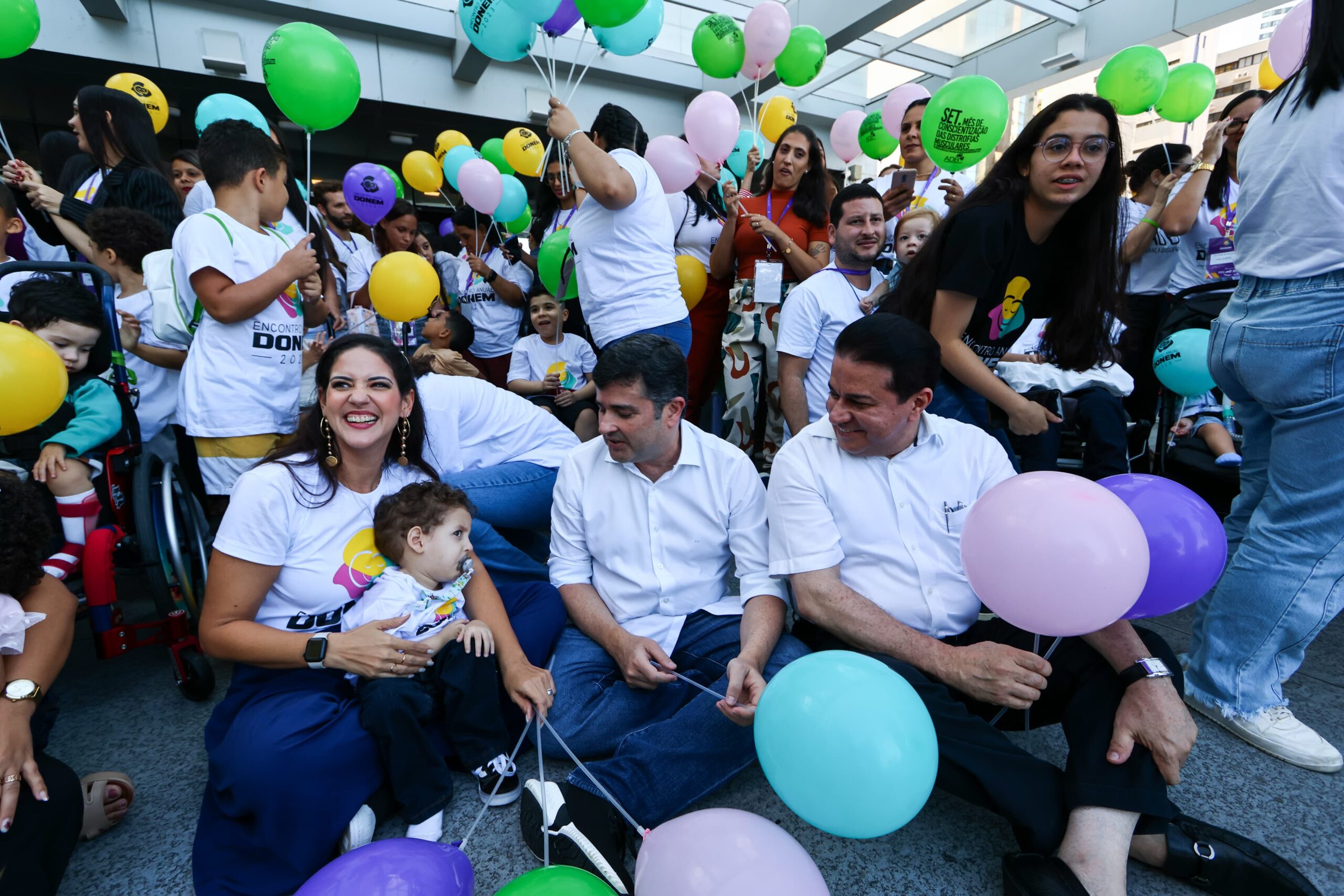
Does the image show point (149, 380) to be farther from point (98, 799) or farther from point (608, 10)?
point (608, 10)

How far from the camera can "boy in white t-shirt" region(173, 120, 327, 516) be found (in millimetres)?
1983

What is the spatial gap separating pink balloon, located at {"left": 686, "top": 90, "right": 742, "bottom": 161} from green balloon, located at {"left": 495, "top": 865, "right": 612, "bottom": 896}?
3.49 m

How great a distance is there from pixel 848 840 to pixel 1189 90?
15.5 feet

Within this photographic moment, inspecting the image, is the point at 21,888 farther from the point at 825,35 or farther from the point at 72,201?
the point at 825,35

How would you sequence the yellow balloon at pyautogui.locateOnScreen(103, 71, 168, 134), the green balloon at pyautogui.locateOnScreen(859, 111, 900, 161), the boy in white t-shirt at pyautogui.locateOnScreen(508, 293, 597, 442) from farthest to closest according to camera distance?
the green balloon at pyautogui.locateOnScreen(859, 111, 900, 161) < the yellow balloon at pyautogui.locateOnScreen(103, 71, 168, 134) < the boy in white t-shirt at pyautogui.locateOnScreen(508, 293, 597, 442)

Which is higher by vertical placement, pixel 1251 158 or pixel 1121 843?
pixel 1251 158

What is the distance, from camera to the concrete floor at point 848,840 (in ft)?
4.47

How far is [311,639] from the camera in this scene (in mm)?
1441

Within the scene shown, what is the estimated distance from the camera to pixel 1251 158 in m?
1.61

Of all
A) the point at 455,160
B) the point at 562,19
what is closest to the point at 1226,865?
the point at 562,19

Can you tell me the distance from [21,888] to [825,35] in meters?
7.64

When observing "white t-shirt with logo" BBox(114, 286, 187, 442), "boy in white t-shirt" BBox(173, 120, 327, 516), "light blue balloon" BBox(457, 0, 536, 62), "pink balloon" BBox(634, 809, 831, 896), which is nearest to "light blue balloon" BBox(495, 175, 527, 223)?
"light blue balloon" BBox(457, 0, 536, 62)

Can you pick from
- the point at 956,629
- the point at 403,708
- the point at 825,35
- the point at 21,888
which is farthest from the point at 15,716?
the point at 825,35

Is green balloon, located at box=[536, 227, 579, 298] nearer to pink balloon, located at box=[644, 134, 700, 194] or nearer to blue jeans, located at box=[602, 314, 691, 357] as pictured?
pink balloon, located at box=[644, 134, 700, 194]
